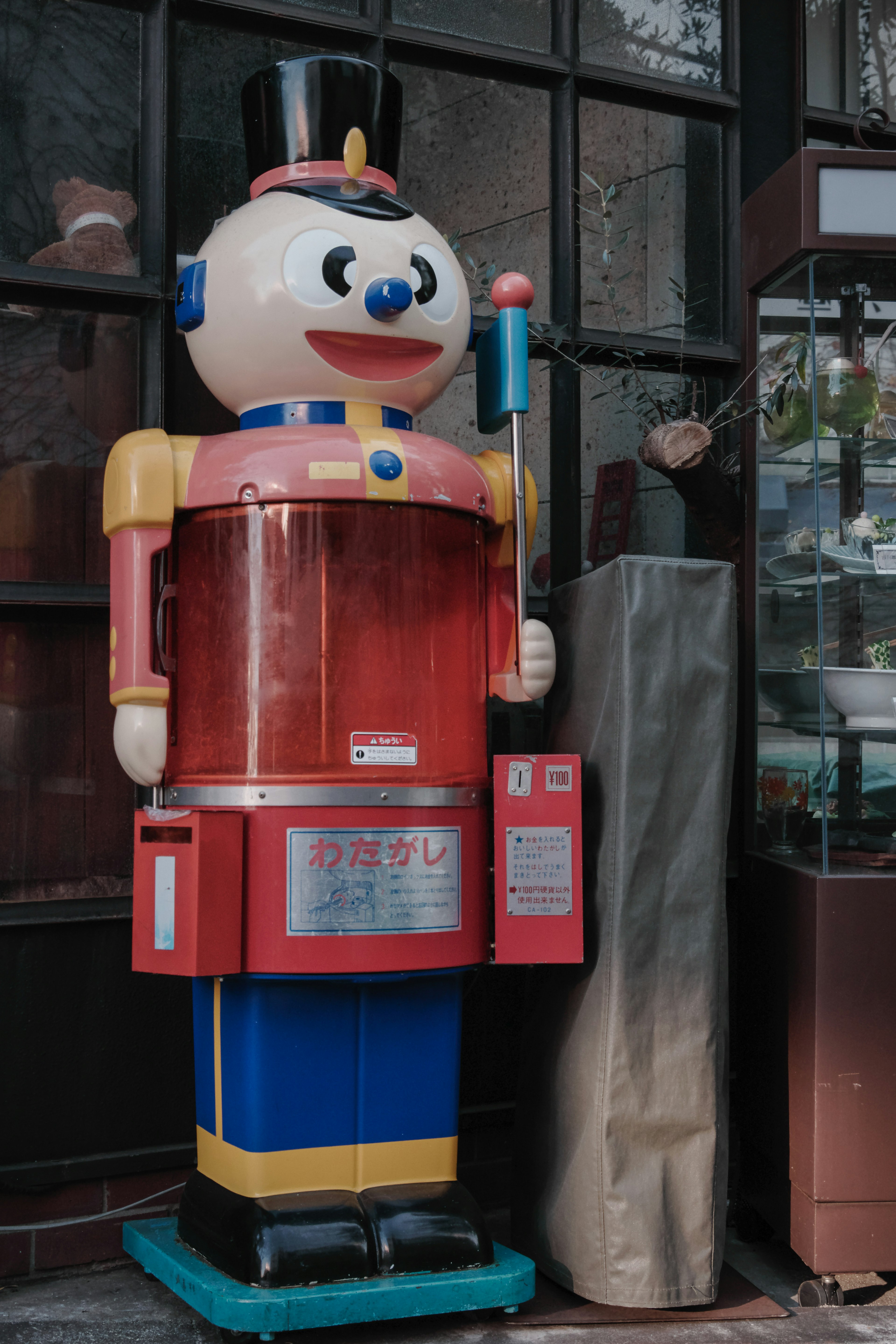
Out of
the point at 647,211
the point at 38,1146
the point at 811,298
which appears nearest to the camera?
the point at 38,1146

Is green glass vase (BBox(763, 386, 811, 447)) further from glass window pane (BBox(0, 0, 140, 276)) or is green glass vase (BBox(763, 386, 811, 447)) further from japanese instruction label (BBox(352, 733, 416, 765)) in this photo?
glass window pane (BBox(0, 0, 140, 276))

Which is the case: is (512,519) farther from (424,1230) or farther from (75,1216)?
(75,1216)

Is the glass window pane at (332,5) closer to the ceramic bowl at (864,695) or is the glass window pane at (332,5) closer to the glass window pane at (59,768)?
the glass window pane at (59,768)

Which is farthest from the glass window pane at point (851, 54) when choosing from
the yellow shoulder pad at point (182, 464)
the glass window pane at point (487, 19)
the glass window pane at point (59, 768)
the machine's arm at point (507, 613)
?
the glass window pane at point (59, 768)

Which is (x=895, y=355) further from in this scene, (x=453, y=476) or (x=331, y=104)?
(x=331, y=104)

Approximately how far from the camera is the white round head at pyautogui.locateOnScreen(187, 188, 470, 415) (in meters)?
2.63

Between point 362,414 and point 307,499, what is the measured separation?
0.90 feet

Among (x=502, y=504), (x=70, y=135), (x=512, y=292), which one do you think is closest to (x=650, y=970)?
(x=502, y=504)

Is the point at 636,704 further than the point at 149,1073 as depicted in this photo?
No

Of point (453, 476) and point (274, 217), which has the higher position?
point (274, 217)

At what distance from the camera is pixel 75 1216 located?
2.97 metres

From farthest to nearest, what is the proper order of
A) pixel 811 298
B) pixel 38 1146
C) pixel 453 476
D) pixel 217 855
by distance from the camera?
pixel 811 298
pixel 38 1146
pixel 453 476
pixel 217 855

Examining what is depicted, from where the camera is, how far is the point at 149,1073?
3.07 m

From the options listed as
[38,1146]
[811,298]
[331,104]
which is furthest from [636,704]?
[38,1146]
